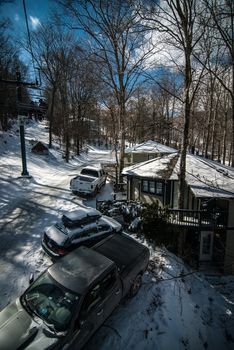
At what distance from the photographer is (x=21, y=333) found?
3479mm

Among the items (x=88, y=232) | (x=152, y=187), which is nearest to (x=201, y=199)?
(x=152, y=187)

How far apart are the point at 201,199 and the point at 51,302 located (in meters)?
9.47

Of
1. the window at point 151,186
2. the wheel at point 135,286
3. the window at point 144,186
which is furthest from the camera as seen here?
the window at point 144,186

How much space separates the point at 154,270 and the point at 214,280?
442cm

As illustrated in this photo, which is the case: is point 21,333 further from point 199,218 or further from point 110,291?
point 199,218

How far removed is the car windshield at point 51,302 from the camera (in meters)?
3.74

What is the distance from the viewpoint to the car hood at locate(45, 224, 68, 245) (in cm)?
651

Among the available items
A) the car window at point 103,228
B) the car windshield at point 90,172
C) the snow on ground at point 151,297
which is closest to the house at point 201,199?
the snow on ground at point 151,297

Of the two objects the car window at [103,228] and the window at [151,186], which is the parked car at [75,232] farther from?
the window at [151,186]

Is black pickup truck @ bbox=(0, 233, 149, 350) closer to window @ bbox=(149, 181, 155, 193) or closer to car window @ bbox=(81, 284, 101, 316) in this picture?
car window @ bbox=(81, 284, 101, 316)

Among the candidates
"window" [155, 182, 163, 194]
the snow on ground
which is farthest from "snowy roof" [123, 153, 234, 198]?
the snow on ground

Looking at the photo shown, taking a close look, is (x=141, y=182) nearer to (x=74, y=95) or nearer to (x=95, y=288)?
(x=95, y=288)

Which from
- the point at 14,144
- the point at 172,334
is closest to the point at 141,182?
the point at 172,334

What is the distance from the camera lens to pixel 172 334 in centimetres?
523
